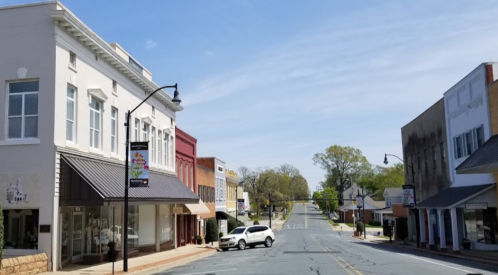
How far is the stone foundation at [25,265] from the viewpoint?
15906 mm

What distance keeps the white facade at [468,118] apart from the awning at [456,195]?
522 millimetres

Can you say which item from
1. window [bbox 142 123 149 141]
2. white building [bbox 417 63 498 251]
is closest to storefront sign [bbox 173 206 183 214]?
window [bbox 142 123 149 141]

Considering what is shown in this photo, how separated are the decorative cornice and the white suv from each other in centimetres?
1220

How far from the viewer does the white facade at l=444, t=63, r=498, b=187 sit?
2833 cm

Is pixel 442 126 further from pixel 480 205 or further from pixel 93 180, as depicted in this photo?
pixel 93 180

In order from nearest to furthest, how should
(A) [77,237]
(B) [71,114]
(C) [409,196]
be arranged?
(B) [71,114] → (A) [77,237] → (C) [409,196]

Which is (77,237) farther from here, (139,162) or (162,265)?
(139,162)

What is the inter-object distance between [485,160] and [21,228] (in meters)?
21.6

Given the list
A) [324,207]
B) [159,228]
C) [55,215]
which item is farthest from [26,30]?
[324,207]

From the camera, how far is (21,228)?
19000 mm

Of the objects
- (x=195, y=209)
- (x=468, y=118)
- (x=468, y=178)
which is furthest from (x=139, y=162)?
(x=468, y=178)

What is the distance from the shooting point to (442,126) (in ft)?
117

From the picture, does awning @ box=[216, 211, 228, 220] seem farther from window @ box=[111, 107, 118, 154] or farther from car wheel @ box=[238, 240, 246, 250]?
window @ box=[111, 107, 118, 154]

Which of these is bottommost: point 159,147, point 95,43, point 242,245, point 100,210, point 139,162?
point 242,245
